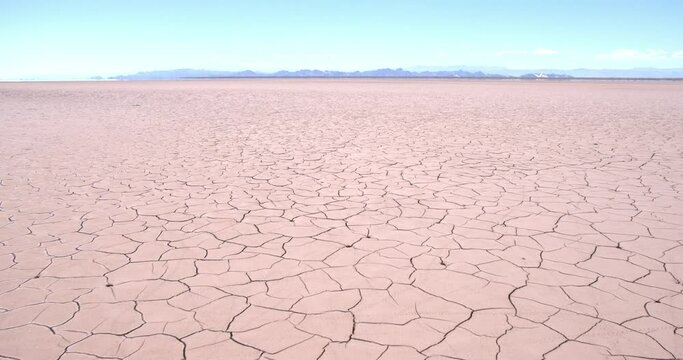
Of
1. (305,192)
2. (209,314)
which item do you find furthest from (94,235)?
(305,192)

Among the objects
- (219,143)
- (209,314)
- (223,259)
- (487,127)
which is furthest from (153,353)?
(487,127)

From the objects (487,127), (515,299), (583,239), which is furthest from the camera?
(487,127)

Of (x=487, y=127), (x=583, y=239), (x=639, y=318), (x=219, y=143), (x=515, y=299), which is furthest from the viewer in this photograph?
(x=487, y=127)

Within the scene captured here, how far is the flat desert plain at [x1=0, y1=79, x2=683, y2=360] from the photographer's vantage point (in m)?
1.74

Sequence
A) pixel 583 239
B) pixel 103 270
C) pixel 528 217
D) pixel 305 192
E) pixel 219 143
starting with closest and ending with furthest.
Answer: pixel 103 270
pixel 583 239
pixel 528 217
pixel 305 192
pixel 219 143

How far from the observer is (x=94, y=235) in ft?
9.35

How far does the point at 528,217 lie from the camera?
3.12m

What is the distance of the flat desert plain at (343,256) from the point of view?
1739mm

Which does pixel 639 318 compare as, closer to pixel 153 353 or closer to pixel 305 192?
pixel 153 353

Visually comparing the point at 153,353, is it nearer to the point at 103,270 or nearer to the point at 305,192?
the point at 103,270

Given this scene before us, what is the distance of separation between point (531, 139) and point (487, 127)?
1.50 m

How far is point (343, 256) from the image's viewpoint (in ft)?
8.21

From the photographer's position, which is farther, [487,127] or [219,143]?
[487,127]

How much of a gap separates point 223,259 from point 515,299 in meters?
1.55
